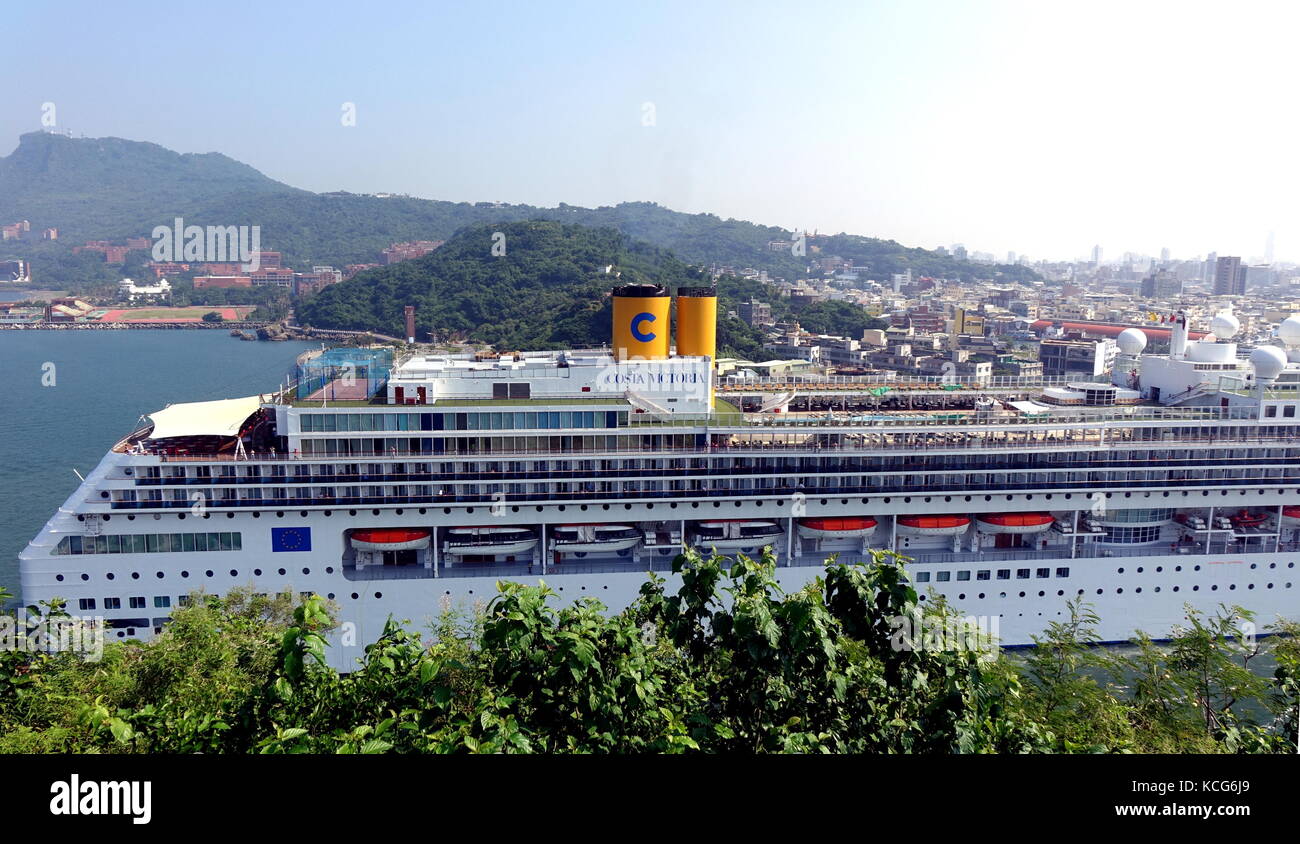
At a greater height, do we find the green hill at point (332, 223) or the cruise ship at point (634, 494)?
the green hill at point (332, 223)

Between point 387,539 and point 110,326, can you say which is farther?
point 110,326

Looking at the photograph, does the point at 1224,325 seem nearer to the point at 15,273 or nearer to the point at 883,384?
the point at 883,384

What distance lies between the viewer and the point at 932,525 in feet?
51.4

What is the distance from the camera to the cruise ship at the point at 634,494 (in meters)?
13.7

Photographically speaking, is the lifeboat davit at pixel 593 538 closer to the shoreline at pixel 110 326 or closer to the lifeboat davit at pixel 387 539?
the lifeboat davit at pixel 387 539

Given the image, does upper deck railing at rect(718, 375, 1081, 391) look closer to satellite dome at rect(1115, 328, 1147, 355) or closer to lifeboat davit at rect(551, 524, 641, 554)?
satellite dome at rect(1115, 328, 1147, 355)

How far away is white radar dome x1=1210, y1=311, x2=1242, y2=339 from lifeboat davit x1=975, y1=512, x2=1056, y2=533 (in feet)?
24.1

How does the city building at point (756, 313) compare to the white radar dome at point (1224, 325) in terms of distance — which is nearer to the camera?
the white radar dome at point (1224, 325)

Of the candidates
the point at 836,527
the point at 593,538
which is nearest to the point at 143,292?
the point at 593,538

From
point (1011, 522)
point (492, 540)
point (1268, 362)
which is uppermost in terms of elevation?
point (1268, 362)

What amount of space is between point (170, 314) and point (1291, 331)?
97.5m

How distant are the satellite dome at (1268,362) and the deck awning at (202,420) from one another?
19088mm

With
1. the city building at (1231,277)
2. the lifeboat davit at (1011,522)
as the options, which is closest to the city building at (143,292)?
the lifeboat davit at (1011,522)
